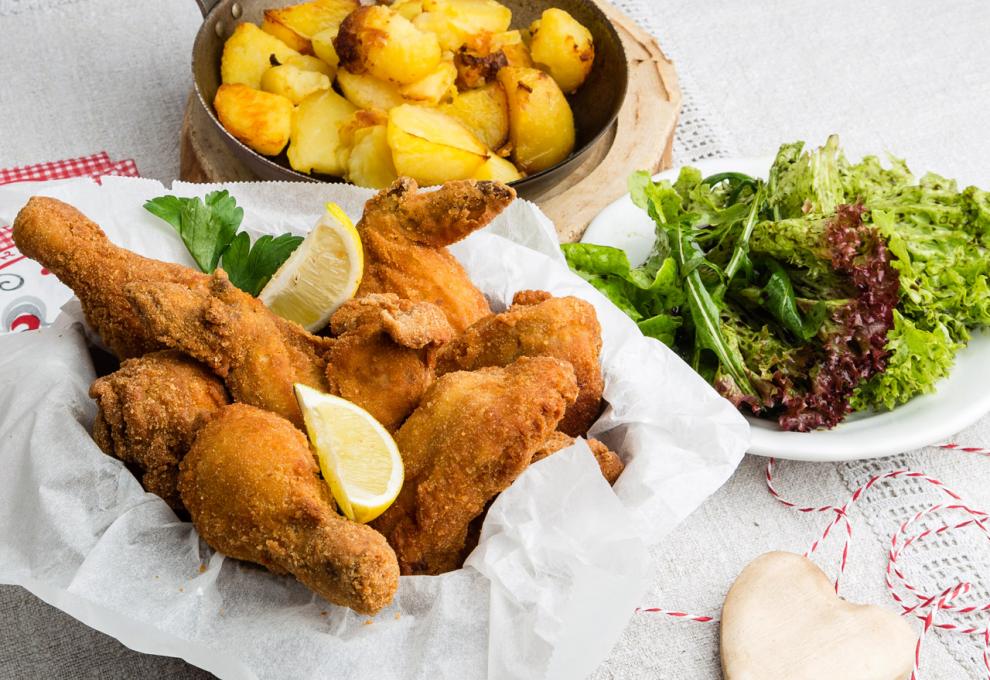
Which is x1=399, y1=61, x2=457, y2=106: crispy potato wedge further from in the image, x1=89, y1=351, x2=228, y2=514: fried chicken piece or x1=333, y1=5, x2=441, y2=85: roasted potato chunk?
x1=89, y1=351, x2=228, y2=514: fried chicken piece

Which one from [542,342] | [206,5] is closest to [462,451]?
[542,342]

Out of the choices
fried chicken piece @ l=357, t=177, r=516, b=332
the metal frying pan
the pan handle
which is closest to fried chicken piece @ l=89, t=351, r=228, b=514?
fried chicken piece @ l=357, t=177, r=516, b=332

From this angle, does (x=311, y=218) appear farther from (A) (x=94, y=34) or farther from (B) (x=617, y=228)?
(A) (x=94, y=34)

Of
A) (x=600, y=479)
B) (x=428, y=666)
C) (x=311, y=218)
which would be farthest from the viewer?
(x=311, y=218)

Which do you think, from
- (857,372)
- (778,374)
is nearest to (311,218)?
(778,374)

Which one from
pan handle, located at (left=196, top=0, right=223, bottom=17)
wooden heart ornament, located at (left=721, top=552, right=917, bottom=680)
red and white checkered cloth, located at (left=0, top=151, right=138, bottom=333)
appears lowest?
wooden heart ornament, located at (left=721, top=552, right=917, bottom=680)
